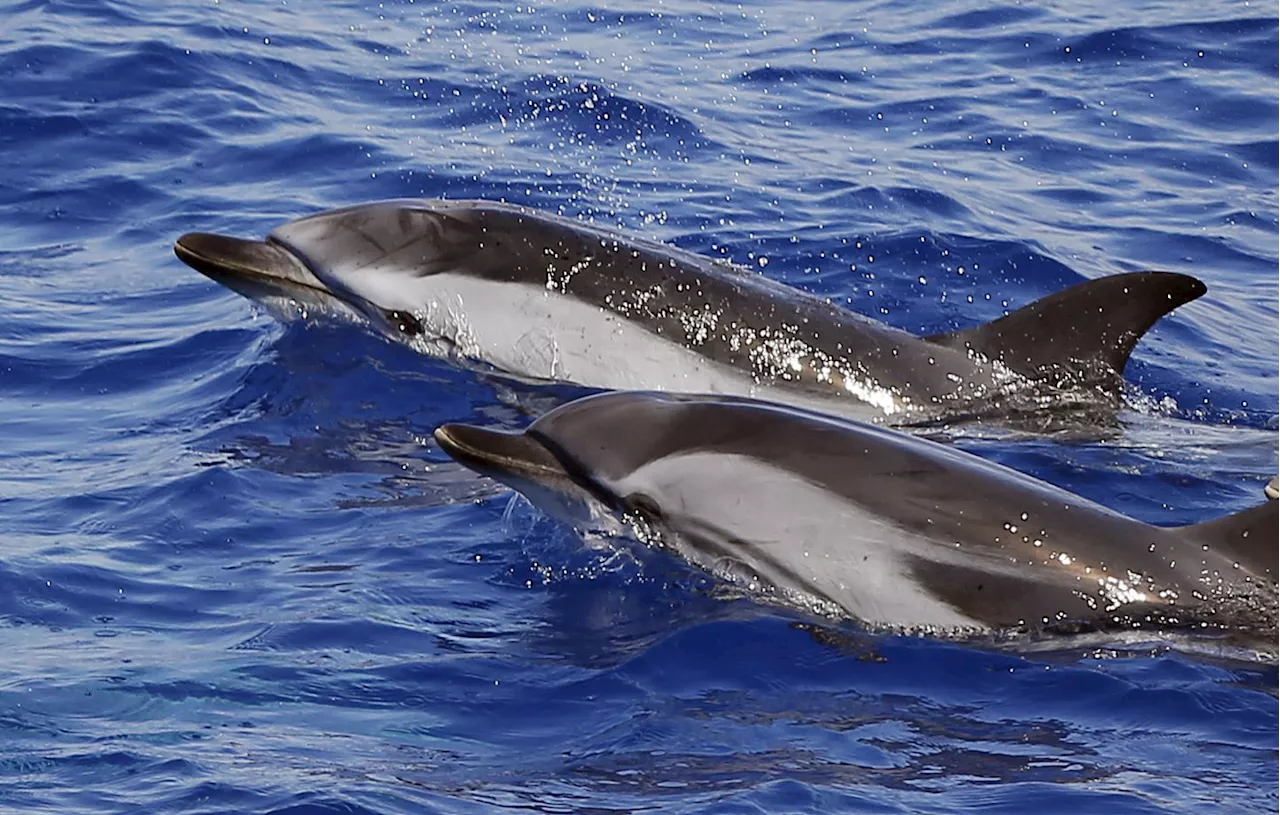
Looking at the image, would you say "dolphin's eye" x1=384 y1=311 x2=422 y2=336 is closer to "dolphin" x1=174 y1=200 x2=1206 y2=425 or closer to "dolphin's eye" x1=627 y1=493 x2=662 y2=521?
"dolphin" x1=174 y1=200 x2=1206 y2=425

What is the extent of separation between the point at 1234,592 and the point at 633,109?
9.92m

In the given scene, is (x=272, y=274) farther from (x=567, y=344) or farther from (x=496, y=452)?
(x=496, y=452)

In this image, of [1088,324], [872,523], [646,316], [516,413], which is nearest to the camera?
[872,523]

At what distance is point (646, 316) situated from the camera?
10789 mm

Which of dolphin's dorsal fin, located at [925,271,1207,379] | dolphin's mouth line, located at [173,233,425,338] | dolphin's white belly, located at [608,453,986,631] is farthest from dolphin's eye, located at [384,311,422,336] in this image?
dolphin's white belly, located at [608,453,986,631]

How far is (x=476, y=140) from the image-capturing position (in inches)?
628

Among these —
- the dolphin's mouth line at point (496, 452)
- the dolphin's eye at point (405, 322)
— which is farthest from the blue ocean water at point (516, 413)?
the dolphin's mouth line at point (496, 452)

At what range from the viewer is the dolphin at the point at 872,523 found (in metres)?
7.45

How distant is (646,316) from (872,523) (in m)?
3.23

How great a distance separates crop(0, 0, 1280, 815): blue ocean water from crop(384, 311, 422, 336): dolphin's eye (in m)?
0.18

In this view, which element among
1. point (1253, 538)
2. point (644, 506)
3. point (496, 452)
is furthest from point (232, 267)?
point (1253, 538)

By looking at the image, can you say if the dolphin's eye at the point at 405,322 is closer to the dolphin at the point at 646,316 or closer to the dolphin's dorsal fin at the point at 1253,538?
the dolphin at the point at 646,316

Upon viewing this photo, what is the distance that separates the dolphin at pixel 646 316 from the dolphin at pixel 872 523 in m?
2.19

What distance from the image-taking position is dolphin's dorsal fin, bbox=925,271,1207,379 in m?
10.0
